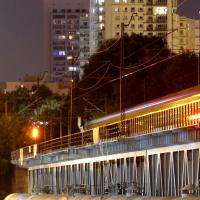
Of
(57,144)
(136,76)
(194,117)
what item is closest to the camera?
(194,117)

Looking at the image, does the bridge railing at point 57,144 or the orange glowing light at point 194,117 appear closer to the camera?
the orange glowing light at point 194,117

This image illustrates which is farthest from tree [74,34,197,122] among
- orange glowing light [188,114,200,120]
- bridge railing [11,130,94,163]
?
orange glowing light [188,114,200,120]

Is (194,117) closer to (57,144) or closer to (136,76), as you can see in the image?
(57,144)

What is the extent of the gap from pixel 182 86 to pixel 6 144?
37.7 m

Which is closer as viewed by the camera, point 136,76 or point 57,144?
point 57,144

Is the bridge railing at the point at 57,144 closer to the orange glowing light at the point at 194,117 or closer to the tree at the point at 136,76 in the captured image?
the tree at the point at 136,76

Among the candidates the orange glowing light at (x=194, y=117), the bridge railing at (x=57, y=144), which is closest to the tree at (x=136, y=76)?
the bridge railing at (x=57, y=144)

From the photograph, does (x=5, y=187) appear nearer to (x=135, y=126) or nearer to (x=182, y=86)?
(x=182, y=86)

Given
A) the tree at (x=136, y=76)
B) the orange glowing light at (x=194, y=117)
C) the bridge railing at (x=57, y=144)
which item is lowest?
the bridge railing at (x=57, y=144)

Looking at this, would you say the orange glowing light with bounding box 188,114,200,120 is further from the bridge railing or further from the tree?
the tree

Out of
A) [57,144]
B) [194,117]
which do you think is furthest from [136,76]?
[194,117]

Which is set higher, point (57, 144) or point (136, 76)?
point (136, 76)

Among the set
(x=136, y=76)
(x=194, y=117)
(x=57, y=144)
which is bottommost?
(x=57, y=144)

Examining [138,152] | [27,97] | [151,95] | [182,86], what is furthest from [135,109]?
[27,97]
